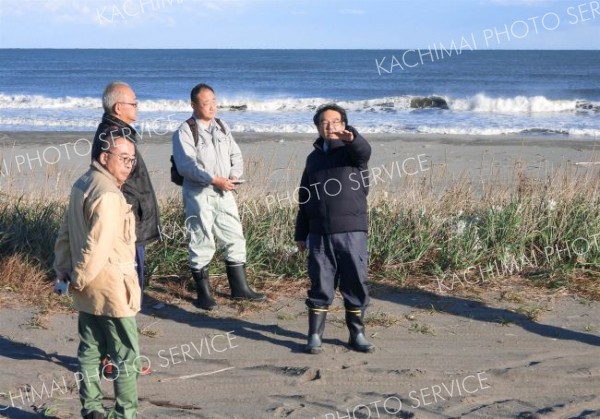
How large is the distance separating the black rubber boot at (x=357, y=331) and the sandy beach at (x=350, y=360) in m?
0.08

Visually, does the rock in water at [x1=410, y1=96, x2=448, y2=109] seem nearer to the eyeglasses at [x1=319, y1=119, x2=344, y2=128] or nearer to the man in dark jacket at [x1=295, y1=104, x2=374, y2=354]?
the man in dark jacket at [x1=295, y1=104, x2=374, y2=354]

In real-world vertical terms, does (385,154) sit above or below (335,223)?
below

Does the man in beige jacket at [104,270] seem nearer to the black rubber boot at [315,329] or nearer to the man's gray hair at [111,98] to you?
the man's gray hair at [111,98]

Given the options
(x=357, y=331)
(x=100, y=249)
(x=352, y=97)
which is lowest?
(x=357, y=331)

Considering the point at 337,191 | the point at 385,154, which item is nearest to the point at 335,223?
the point at 337,191

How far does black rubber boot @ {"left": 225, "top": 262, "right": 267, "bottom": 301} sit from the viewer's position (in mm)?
6074

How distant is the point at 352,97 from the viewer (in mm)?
39000

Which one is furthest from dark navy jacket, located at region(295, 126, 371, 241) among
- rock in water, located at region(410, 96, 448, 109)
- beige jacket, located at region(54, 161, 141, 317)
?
rock in water, located at region(410, 96, 448, 109)

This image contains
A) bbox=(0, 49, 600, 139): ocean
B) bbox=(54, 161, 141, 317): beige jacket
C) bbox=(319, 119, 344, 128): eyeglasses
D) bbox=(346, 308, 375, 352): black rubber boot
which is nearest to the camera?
bbox=(54, 161, 141, 317): beige jacket

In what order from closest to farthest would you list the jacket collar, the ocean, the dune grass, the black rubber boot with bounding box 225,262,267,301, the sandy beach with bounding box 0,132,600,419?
the sandy beach with bounding box 0,132,600,419 < the jacket collar < the black rubber boot with bounding box 225,262,267,301 < the dune grass < the ocean

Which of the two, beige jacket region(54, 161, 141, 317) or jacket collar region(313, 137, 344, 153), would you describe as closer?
beige jacket region(54, 161, 141, 317)

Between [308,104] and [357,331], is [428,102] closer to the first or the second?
[308,104]

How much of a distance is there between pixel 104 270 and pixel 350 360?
5.83 feet

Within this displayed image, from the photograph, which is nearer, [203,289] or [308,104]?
[203,289]
